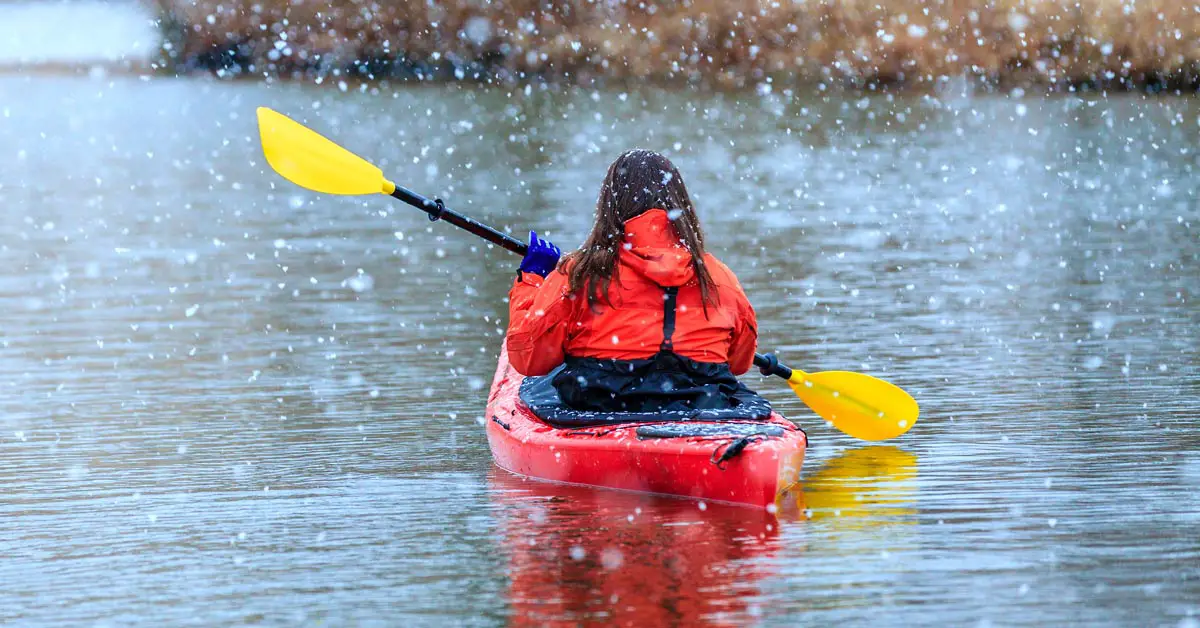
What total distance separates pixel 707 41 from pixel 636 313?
33.7 meters

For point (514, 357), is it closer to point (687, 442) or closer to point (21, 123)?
point (687, 442)

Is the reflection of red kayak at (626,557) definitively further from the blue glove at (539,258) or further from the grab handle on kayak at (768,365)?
the grab handle on kayak at (768,365)

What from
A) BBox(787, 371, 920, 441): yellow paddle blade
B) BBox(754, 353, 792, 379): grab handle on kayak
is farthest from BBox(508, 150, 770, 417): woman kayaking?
BBox(787, 371, 920, 441): yellow paddle blade

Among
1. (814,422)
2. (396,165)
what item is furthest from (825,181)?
(814,422)

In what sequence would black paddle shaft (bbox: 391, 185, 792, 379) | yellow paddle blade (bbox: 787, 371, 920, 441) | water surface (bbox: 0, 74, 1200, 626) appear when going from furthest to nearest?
black paddle shaft (bbox: 391, 185, 792, 379) < yellow paddle blade (bbox: 787, 371, 920, 441) < water surface (bbox: 0, 74, 1200, 626)

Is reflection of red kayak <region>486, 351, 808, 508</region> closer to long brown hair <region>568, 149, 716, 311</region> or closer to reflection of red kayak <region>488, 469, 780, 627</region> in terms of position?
reflection of red kayak <region>488, 469, 780, 627</region>

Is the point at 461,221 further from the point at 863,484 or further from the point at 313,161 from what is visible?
Result: the point at 863,484

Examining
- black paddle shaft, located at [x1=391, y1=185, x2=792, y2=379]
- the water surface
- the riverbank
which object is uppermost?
black paddle shaft, located at [x1=391, y1=185, x2=792, y2=379]

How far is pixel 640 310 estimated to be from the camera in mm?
6258

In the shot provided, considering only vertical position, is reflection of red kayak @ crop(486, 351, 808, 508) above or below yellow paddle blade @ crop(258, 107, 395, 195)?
below

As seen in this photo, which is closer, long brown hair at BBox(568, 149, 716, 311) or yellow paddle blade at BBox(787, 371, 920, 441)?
long brown hair at BBox(568, 149, 716, 311)

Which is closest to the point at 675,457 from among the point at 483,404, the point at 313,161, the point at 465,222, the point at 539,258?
the point at 539,258

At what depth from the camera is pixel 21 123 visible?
30.6 m

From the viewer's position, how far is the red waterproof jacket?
244 inches
